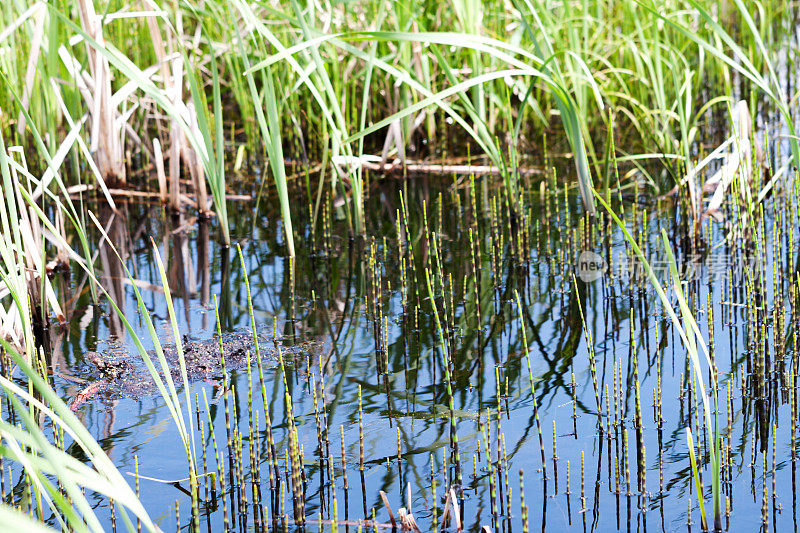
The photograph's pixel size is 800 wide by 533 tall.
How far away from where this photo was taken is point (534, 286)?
312 cm

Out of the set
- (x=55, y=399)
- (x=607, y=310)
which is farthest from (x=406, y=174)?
(x=55, y=399)

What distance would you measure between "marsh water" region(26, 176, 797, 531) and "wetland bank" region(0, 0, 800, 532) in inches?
0.4

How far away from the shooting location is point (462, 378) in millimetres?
2467

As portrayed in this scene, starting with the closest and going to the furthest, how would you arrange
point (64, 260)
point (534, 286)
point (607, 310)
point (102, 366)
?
1. point (102, 366)
2. point (607, 310)
3. point (534, 286)
4. point (64, 260)

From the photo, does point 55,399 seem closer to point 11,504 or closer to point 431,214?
point 11,504

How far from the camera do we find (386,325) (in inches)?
108

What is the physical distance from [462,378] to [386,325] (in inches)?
14.7

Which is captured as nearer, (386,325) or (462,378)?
(462,378)

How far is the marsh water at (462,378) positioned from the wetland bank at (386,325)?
0.03ft

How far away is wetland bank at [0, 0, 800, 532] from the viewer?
1.88m

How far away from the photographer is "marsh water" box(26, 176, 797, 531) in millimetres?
1911

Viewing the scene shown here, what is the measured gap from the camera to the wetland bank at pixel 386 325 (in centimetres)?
188

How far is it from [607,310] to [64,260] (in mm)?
2025

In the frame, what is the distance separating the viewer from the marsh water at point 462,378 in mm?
1911
